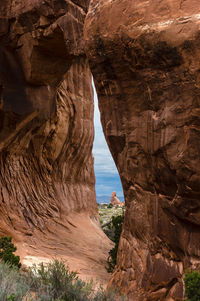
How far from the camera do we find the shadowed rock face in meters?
4.30

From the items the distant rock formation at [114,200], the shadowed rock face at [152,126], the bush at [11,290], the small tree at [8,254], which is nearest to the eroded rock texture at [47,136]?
the small tree at [8,254]

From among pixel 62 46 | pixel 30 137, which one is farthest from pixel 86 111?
pixel 62 46

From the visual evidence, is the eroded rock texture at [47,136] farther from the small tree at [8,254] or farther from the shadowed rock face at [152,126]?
the shadowed rock face at [152,126]

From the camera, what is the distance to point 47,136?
400 inches

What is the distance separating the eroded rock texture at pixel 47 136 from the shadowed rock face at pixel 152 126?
8.18 feet

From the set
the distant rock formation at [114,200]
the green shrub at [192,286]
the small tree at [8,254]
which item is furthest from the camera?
the distant rock formation at [114,200]

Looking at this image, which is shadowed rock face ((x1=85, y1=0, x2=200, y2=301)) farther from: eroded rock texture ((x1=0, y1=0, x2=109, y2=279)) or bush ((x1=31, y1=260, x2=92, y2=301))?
eroded rock texture ((x1=0, y1=0, x2=109, y2=279))

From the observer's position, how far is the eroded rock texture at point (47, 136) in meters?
7.68

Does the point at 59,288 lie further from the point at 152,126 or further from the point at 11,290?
the point at 152,126

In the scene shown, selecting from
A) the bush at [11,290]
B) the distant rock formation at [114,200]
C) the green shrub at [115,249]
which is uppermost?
the bush at [11,290]

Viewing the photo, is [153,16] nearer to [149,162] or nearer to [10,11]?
[149,162]

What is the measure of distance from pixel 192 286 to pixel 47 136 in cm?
681

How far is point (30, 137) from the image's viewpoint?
9.73 m

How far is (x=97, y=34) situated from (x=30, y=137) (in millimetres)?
5181
